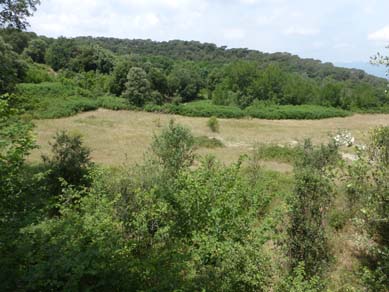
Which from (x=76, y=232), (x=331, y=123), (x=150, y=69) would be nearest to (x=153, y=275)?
(x=76, y=232)

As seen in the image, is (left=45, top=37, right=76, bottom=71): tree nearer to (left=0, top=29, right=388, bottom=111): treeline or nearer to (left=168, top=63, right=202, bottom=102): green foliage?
(left=0, top=29, right=388, bottom=111): treeline

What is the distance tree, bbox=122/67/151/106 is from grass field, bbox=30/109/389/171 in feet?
11.4

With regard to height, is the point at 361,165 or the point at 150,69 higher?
the point at 150,69

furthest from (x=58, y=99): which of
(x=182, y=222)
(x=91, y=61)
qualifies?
(x=182, y=222)

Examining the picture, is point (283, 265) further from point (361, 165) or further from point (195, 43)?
point (195, 43)

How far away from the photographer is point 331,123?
54.7 metres

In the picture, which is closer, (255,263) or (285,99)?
(255,263)

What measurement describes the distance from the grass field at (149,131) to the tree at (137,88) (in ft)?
11.4

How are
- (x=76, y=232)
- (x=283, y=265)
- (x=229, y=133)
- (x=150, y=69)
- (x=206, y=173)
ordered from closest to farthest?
1. (x=76, y=232)
2. (x=206, y=173)
3. (x=283, y=265)
4. (x=229, y=133)
5. (x=150, y=69)

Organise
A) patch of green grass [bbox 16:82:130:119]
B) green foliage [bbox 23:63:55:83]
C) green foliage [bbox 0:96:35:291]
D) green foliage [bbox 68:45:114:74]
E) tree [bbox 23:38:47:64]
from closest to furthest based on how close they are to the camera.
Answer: green foliage [bbox 0:96:35:291], patch of green grass [bbox 16:82:130:119], green foliage [bbox 23:63:55:83], tree [bbox 23:38:47:64], green foliage [bbox 68:45:114:74]

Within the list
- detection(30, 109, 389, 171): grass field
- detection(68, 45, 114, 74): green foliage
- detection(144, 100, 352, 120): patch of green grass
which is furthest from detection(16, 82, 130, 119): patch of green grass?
detection(68, 45, 114, 74): green foliage

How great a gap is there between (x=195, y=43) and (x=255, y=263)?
15501 cm

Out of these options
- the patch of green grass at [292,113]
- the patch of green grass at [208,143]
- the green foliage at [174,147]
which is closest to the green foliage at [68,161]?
the green foliage at [174,147]

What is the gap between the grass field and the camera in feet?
100
